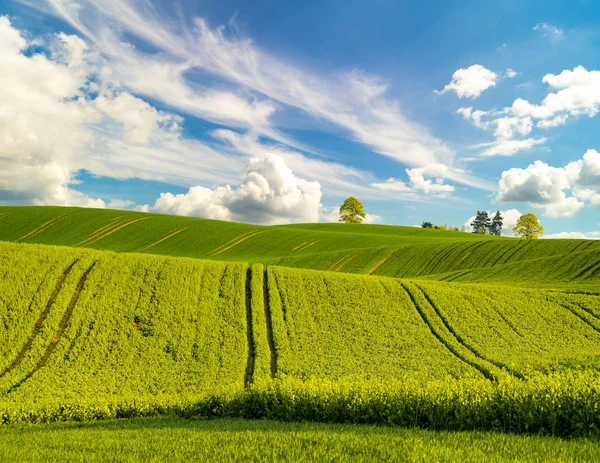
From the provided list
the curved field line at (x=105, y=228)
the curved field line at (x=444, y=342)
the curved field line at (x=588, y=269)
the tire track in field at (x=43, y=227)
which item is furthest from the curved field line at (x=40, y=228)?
the curved field line at (x=588, y=269)

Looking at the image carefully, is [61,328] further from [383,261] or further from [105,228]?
[105,228]

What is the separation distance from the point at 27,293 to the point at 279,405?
79.5ft

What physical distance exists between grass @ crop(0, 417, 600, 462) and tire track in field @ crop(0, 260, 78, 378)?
→ 15.6m

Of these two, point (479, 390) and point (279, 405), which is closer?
point (479, 390)

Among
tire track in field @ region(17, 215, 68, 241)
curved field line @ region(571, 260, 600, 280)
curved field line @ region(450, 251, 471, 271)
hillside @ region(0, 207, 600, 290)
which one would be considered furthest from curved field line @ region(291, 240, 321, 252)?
tire track in field @ region(17, 215, 68, 241)

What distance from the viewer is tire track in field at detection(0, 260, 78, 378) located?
25.4 meters

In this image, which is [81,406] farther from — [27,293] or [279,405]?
[27,293]

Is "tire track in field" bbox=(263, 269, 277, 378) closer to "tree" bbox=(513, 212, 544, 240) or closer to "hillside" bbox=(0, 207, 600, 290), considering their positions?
"hillside" bbox=(0, 207, 600, 290)

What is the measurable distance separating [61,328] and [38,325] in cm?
144

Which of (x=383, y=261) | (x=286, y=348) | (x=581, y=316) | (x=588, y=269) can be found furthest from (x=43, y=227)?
(x=588, y=269)

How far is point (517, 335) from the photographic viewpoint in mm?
34719

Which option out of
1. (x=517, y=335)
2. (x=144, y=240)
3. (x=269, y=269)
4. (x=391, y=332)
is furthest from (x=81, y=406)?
(x=144, y=240)

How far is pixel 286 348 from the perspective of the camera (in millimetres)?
29484

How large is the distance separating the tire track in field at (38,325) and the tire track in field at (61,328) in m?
1.06
